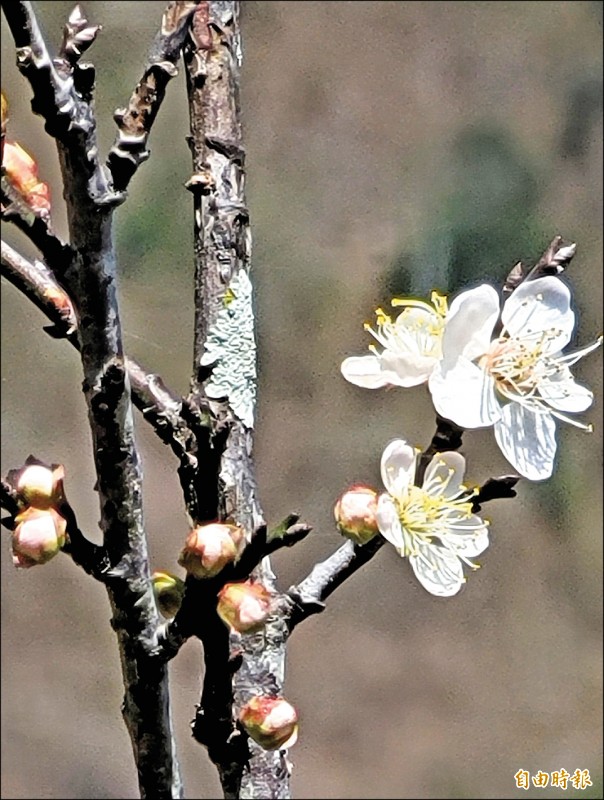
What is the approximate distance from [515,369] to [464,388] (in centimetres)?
2

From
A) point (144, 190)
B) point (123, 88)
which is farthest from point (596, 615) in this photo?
point (123, 88)

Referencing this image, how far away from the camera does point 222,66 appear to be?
1.28 ft

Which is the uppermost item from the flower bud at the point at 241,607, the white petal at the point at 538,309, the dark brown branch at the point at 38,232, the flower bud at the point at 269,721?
the white petal at the point at 538,309

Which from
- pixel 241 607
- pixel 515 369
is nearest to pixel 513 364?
pixel 515 369

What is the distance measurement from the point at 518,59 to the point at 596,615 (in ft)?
2.50

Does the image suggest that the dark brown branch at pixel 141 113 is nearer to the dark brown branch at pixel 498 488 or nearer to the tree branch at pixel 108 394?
the tree branch at pixel 108 394

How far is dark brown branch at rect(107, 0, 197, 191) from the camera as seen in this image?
25cm

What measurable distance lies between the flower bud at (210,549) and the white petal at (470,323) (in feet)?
0.32

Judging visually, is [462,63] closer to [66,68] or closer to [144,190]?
[144,190]

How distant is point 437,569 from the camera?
1.24 feet

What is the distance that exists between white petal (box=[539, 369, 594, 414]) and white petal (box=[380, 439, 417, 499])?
5 centimetres

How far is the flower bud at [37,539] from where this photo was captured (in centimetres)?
30

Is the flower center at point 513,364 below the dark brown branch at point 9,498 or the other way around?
the other way around

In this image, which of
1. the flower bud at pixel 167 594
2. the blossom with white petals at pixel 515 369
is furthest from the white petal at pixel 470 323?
the flower bud at pixel 167 594
